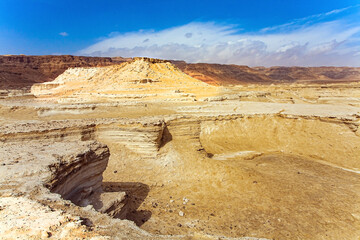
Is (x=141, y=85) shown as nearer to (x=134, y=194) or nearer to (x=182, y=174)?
(x=182, y=174)

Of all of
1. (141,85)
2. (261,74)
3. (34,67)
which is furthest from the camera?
(261,74)

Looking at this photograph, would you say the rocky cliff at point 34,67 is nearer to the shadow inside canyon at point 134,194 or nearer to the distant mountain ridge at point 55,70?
the distant mountain ridge at point 55,70

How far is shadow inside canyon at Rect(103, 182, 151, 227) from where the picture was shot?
5242 mm

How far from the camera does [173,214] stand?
5.48 m

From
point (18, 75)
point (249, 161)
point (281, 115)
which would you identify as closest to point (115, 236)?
point (249, 161)

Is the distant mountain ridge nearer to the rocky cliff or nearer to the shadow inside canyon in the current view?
the rocky cliff

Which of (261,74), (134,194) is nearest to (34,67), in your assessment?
(134,194)

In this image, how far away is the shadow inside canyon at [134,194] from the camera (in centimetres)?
524

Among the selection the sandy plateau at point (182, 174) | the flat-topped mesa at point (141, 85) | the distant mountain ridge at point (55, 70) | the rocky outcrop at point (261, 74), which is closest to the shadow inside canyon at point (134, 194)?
the sandy plateau at point (182, 174)

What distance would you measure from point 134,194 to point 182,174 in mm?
1791

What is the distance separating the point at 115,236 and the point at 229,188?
5.20 m

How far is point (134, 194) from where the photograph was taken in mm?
6508

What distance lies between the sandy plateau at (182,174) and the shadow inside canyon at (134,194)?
0.10 feet

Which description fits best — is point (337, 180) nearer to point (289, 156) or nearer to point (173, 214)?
point (289, 156)
